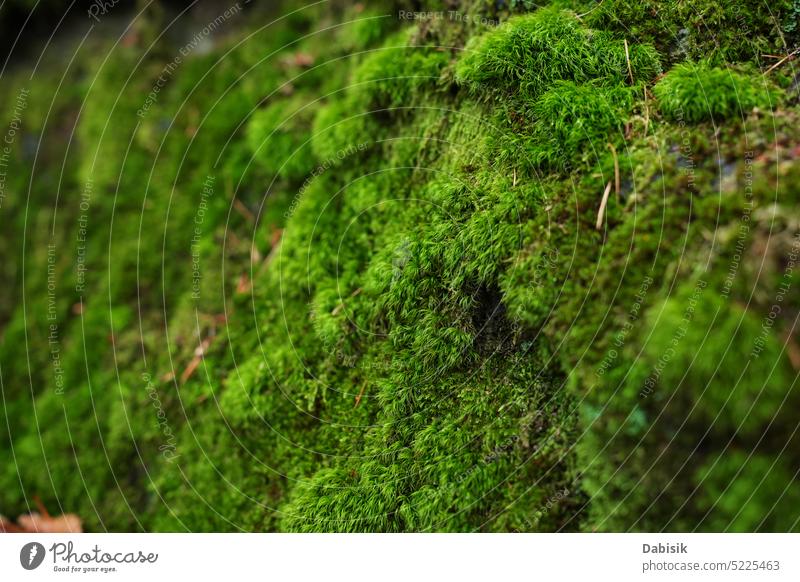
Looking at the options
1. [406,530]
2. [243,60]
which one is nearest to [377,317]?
[406,530]

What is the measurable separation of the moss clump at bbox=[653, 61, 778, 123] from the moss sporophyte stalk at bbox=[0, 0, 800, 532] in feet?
0.04

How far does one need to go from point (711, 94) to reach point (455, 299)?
45.6 inches

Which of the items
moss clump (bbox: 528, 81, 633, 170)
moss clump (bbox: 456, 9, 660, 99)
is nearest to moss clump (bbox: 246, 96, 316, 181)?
moss clump (bbox: 456, 9, 660, 99)

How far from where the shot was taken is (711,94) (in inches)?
70.1

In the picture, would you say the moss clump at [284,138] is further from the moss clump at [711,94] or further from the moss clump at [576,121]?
the moss clump at [711,94]

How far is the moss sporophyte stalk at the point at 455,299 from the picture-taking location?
1.62 meters

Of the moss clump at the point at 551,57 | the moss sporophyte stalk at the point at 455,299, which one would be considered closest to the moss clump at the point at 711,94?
the moss sporophyte stalk at the point at 455,299

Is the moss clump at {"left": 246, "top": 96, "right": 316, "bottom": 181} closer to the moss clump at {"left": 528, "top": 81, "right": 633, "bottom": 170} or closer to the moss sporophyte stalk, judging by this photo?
the moss sporophyte stalk

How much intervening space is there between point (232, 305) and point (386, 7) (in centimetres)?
169

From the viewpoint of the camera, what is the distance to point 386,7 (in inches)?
100.0

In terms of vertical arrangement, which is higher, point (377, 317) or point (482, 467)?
point (377, 317)

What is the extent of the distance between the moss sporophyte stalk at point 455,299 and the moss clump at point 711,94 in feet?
0.04

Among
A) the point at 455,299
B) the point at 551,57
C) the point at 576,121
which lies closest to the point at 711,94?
the point at 576,121
